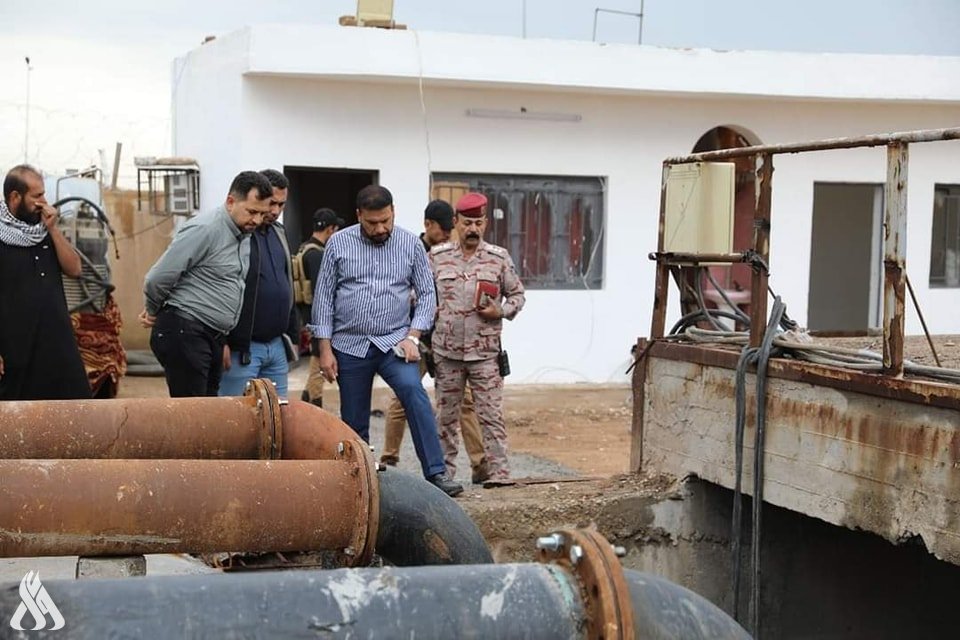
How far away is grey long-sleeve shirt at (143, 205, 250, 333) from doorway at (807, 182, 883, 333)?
41.3ft

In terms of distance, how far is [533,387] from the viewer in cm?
1182

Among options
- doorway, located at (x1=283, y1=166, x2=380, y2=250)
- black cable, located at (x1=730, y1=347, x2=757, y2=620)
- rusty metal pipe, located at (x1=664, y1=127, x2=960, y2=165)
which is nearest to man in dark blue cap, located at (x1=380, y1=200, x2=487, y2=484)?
black cable, located at (x1=730, y1=347, x2=757, y2=620)

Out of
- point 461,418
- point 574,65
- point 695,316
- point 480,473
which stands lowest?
point 480,473

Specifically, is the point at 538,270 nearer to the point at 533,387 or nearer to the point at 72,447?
the point at 533,387

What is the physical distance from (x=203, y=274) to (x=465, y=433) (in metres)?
2.07

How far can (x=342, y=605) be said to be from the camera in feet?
6.04

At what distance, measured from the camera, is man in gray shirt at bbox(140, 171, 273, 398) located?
17.7 feet

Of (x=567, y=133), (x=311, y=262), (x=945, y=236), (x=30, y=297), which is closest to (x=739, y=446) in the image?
(x=30, y=297)

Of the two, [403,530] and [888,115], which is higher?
[888,115]

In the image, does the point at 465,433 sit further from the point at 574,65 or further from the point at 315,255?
the point at 574,65

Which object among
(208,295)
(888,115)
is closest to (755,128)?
(888,115)

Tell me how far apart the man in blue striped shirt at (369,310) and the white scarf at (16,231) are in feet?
4.28

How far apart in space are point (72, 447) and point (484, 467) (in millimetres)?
3639

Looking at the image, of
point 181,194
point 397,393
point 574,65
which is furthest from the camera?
point 181,194
